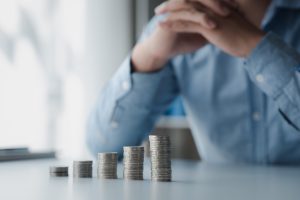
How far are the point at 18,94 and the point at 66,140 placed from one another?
401mm

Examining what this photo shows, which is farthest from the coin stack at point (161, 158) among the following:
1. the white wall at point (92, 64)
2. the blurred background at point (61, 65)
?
the white wall at point (92, 64)

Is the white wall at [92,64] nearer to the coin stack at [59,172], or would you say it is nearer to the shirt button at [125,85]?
the shirt button at [125,85]

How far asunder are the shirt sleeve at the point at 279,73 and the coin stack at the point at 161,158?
60cm

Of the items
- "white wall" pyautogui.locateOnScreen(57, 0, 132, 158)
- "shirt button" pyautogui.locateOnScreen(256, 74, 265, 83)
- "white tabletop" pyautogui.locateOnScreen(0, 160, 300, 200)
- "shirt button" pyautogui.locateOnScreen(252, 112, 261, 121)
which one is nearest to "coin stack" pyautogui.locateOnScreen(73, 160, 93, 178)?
"white tabletop" pyautogui.locateOnScreen(0, 160, 300, 200)

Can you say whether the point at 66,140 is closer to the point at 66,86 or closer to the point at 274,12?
the point at 66,86

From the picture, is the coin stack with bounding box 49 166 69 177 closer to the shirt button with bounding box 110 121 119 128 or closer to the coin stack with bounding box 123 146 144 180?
the coin stack with bounding box 123 146 144 180

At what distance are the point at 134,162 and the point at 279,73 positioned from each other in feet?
2.07

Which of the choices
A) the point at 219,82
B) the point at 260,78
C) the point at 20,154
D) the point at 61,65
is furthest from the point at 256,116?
the point at 61,65

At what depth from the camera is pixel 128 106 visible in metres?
1.71

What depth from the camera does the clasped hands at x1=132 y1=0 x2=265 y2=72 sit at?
4.55 feet

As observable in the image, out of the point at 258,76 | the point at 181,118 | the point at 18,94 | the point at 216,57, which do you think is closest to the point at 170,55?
the point at 216,57

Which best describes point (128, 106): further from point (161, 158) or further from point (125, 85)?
point (161, 158)

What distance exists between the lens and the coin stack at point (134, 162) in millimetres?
829

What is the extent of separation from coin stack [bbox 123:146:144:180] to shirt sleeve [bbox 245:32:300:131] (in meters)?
0.60
